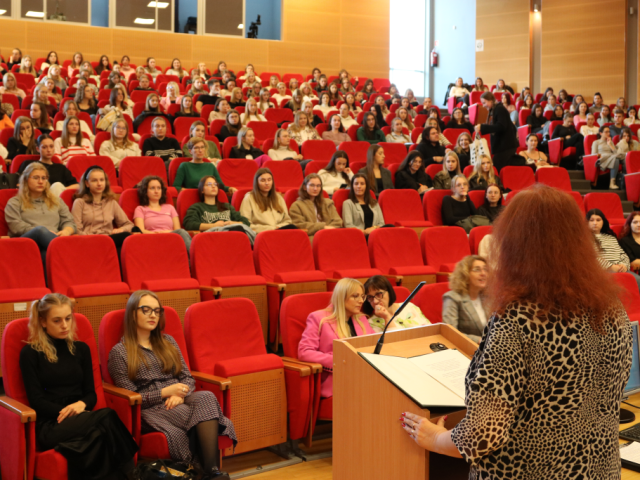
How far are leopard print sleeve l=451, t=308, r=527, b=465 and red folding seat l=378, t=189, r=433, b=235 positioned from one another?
11.8ft

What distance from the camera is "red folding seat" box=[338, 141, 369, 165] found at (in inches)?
239

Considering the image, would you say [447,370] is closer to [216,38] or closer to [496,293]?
[496,293]

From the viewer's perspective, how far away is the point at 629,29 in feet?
34.4

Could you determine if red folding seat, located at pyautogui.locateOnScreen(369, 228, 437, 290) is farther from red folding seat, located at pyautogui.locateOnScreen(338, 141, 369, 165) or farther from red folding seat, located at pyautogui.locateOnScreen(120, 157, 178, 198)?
red folding seat, located at pyautogui.locateOnScreen(338, 141, 369, 165)

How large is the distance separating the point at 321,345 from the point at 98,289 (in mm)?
1022

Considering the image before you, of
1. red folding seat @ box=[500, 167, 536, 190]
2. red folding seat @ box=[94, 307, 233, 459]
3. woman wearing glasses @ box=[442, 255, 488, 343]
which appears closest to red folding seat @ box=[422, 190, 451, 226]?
red folding seat @ box=[500, 167, 536, 190]

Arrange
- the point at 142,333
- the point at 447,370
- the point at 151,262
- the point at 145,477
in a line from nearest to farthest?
the point at 447,370
the point at 145,477
the point at 142,333
the point at 151,262

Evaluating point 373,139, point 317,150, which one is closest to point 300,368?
point 317,150

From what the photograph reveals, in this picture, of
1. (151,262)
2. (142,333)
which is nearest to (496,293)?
(142,333)

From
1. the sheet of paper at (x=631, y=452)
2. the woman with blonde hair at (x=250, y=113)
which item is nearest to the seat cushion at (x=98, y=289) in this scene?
the sheet of paper at (x=631, y=452)

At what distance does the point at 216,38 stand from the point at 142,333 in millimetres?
8564

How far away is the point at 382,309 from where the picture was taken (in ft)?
8.85

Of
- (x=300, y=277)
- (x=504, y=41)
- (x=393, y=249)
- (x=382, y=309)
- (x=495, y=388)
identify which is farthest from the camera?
(x=504, y=41)

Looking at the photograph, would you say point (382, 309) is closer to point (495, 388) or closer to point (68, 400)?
point (68, 400)
